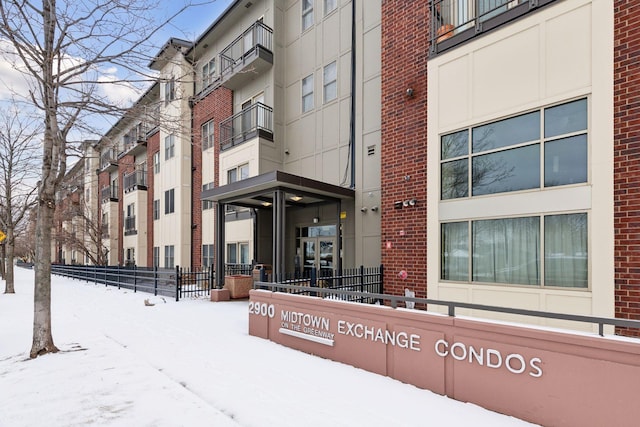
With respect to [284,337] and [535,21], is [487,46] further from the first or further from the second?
[284,337]

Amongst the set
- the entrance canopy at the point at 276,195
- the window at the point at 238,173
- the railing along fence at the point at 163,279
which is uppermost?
the window at the point at 238,173

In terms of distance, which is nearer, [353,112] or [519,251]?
[519,251]

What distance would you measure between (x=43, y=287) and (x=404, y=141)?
8194 mm

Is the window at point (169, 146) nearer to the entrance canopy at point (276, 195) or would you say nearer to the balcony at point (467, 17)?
the entrance canopy at point (276, 195)

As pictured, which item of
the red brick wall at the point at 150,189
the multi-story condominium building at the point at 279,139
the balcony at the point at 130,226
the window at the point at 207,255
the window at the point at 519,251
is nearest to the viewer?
the window at the point at 519,251

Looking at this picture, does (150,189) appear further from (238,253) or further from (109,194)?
(238,253)

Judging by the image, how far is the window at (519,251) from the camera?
547 cm

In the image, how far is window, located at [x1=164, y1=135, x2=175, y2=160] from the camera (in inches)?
787

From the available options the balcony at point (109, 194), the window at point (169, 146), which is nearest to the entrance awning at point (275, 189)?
the window at point (169, 146)

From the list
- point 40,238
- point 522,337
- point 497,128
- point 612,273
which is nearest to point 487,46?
point 497,128

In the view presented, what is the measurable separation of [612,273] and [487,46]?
15.1 ft

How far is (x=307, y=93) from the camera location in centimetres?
1320

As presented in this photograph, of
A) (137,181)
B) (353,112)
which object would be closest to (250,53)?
(353,112)

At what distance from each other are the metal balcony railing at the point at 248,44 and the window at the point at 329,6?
2.50m
